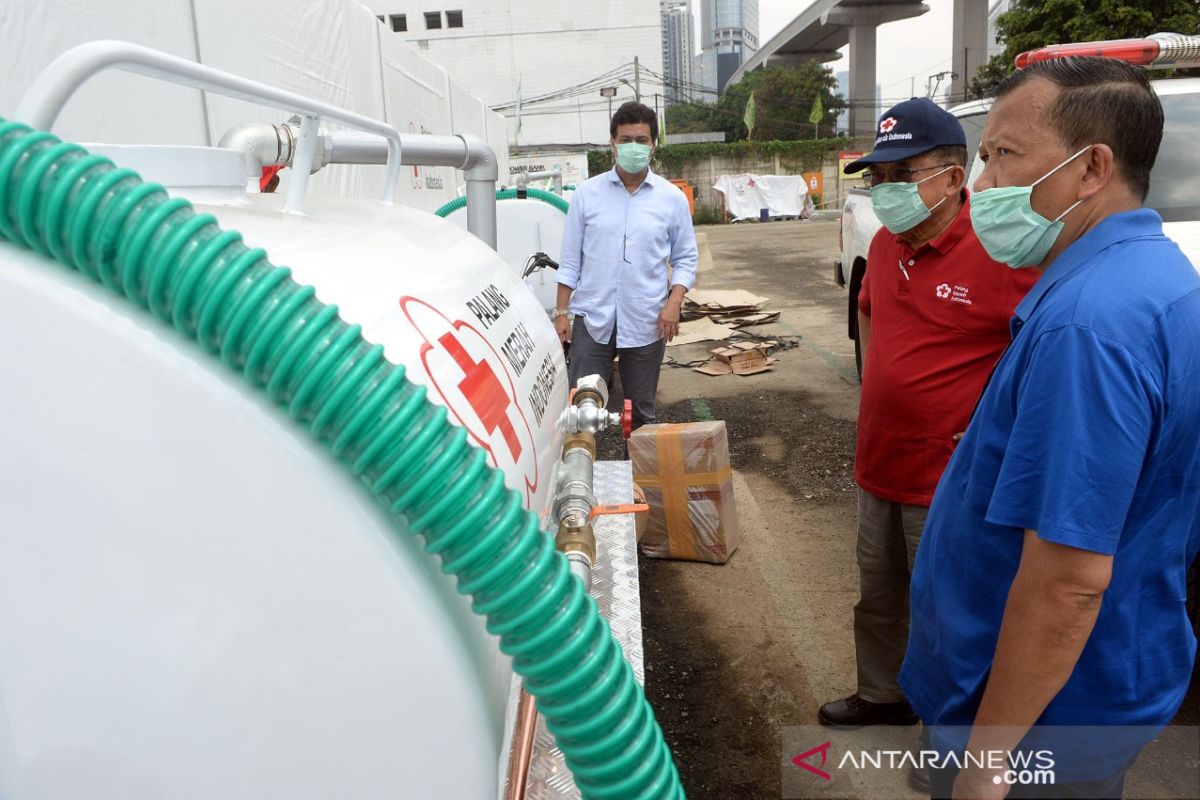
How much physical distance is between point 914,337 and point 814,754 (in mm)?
1463

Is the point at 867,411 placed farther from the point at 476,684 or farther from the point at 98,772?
the point at 98,772

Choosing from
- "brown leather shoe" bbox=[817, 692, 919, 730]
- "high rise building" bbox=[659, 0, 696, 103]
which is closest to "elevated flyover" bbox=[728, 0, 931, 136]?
"brown leather shoe" bbox=[817, 692, 919, 730]

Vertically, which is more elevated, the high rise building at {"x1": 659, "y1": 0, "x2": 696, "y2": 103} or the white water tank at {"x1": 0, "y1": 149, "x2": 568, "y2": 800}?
the high rise building at {"x1": 659, "y1": 0, "x2": 696, "y2": 103}

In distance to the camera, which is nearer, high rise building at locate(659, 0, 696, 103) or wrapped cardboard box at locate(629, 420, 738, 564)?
wrapped cardboard box at locate(629, 420, 738, 564)

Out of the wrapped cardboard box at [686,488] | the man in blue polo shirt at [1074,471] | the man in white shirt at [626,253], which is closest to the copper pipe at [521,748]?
the man in blue polo shirt at [1074,471]

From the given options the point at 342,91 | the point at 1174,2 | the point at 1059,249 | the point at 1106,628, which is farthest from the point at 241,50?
the point at 1174,2

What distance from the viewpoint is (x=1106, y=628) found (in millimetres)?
1438

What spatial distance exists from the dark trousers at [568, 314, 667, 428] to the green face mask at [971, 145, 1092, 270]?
9.89 feet

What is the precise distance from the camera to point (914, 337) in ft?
8.41

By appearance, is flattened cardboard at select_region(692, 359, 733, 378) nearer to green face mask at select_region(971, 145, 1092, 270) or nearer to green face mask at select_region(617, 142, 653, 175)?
green face mask at select_region(617, 142, 653, 175)

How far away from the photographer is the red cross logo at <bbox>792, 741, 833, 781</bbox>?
279cm

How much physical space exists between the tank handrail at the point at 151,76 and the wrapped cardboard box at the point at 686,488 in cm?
239

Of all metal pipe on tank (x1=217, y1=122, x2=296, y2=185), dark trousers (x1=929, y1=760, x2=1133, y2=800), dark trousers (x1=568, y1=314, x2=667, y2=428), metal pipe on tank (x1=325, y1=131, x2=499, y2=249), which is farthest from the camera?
dark trousers (x1=568, y1=314, x2=667, y2=428)

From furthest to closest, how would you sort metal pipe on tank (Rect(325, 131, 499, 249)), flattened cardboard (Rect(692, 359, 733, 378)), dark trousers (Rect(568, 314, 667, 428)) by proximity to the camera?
1. flattened cardboard (Rect(692, 359, 733, 378))
2. dark trousers (Rect(568, 314, 667, 428))
3. metal pipe on tank (Rect(325, 131, 499, 249))
